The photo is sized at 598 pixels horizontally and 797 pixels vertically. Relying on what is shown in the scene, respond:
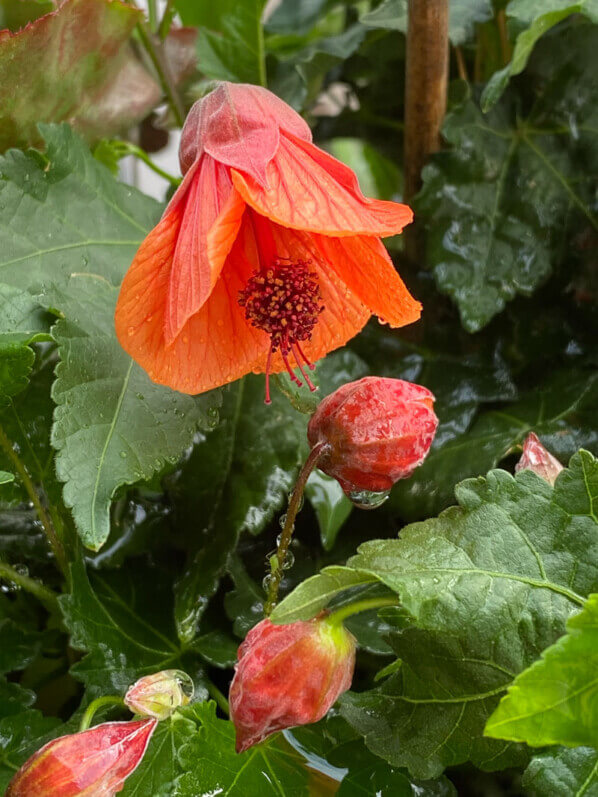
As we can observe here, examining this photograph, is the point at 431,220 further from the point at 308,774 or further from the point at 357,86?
the point at 308,774

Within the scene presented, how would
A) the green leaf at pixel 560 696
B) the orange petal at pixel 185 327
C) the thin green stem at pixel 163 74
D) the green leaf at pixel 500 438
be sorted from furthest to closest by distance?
the thin green stem at pixel 163 74, the green leaf at pixel 500 438, the orange petal at pixel 185 327, the green leaf at pixel 560 696

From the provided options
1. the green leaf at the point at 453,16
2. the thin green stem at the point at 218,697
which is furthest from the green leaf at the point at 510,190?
the thin green stem at the point at 218,697

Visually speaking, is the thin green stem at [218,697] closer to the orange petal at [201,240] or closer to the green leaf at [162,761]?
the green leaf at [162,761]

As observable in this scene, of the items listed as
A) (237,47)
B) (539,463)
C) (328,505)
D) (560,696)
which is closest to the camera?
(560,696)

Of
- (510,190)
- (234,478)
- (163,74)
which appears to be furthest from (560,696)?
(163,74)

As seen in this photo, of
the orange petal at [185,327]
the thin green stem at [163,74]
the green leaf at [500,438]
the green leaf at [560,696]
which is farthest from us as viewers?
the thin green stem at [163,74]

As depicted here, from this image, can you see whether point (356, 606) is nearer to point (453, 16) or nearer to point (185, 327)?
point (185, 327)

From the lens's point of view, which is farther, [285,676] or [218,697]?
[218,697]
